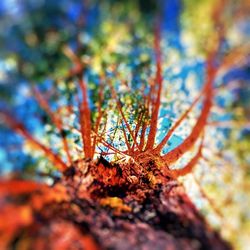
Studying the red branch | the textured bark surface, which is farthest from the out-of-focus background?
the textured bark surface

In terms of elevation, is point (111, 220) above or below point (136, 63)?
below

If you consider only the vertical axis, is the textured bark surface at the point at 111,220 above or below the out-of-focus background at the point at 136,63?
below

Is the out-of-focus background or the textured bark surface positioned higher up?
the out-of-focus background

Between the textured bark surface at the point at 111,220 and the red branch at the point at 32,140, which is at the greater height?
the red branch at the point at 32,140

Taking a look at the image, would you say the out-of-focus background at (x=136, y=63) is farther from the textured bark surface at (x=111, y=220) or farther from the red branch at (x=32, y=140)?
the textured bark surface at (x=111, y=220)

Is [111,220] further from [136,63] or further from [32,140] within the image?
[136,63]

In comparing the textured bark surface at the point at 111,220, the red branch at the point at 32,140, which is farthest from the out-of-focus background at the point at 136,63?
the textured bark surface at the point at 111,220

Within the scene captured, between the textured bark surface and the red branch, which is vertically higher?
the red branch

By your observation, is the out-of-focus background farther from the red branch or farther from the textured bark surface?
the textured bark surface

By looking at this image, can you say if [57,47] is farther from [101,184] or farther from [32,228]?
[101,184]

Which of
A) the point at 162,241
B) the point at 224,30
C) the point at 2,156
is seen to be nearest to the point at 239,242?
the point at 162,241

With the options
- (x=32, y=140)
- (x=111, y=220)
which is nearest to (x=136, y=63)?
(x=32, y=140)

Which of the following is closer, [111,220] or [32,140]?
[32,140]
